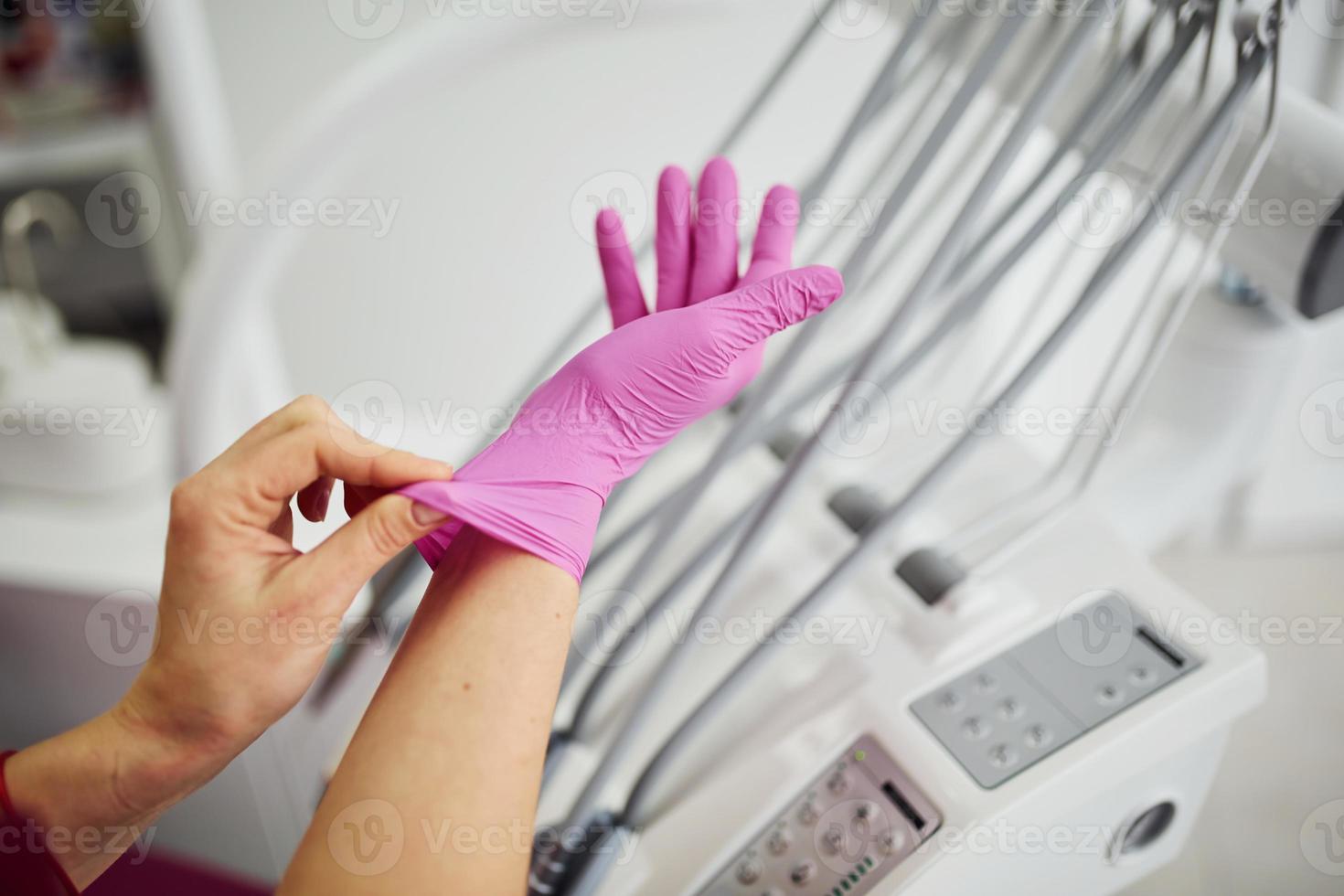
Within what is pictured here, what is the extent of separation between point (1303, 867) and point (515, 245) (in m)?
1.86

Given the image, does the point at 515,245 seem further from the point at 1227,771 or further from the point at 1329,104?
the point at 1227,771

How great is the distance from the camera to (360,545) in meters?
0.58

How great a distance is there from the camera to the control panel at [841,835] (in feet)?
2.42

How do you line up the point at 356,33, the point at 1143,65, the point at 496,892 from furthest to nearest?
the point at 356,33
the point at 1143,65
the point at 496,892

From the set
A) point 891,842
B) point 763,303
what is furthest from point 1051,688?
point 763,303

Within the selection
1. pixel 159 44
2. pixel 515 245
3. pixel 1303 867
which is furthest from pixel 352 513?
pixel 515 245

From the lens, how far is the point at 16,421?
4.69 ft

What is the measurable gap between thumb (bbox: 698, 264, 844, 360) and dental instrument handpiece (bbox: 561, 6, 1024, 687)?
148 millimetres

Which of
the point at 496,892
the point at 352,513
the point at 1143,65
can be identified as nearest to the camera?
the point at 496,892

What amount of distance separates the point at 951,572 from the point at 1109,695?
0.17 m

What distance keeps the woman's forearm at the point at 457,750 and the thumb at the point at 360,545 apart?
6 cm

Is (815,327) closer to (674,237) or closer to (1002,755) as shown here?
(674,237)

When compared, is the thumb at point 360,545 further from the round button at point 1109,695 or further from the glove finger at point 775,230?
the round button at point 1109,695

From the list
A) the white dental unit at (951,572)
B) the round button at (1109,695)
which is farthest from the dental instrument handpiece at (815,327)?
the round button at (1109,695)
